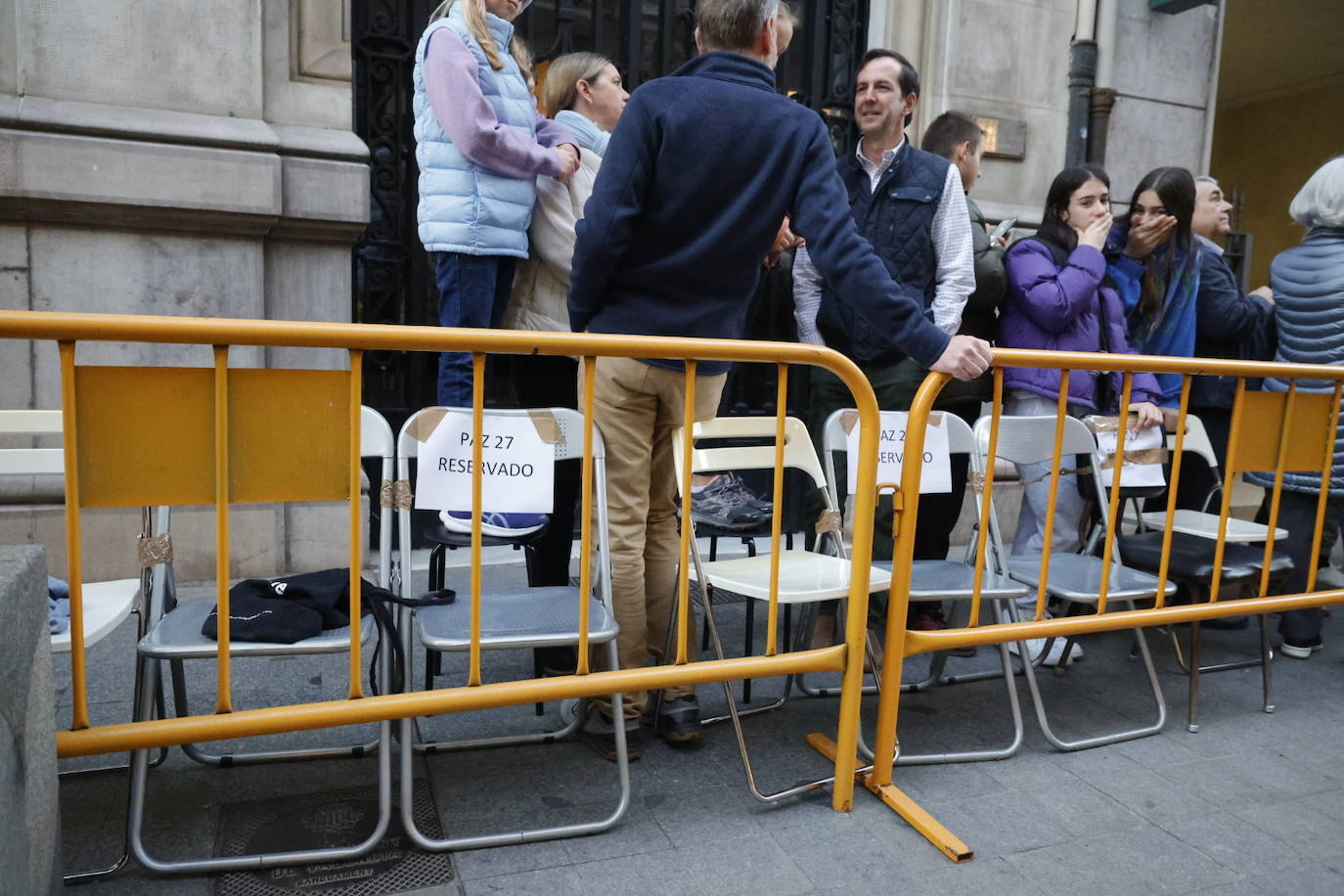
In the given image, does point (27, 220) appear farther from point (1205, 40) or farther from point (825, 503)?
point (1205, 40)

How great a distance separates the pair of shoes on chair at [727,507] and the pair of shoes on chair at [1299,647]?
2.36 metres

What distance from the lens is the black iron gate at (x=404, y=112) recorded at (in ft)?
16.1

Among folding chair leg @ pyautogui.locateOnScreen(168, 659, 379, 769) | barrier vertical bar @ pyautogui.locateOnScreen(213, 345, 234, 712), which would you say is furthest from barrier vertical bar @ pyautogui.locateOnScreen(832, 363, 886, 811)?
barrier vertical bar @ pyautogui.locateOnScreen(213, 345, 234, 712)

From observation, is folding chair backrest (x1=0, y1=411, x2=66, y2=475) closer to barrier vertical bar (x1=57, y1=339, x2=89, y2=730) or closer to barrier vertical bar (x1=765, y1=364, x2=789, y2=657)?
barrier vertical bar (x1=57, y1=339, x2=89, y2=730)

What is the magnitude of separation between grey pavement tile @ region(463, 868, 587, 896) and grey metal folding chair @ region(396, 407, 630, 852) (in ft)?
0.43

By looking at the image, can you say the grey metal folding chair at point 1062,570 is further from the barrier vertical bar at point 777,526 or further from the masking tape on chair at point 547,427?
the masking tape on chair at point 547,427

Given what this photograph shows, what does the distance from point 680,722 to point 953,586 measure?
948 millimetres

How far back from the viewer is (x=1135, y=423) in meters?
3.89

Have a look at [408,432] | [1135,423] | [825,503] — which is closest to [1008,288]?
[1135,423]

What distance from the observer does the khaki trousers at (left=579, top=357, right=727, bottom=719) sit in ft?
9.50

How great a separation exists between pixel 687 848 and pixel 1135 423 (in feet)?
8.23

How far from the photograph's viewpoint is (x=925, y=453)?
9.78ft

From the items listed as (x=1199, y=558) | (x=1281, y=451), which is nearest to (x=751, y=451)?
(x=1199, y=558)

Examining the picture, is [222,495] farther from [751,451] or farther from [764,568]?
[751,451]
